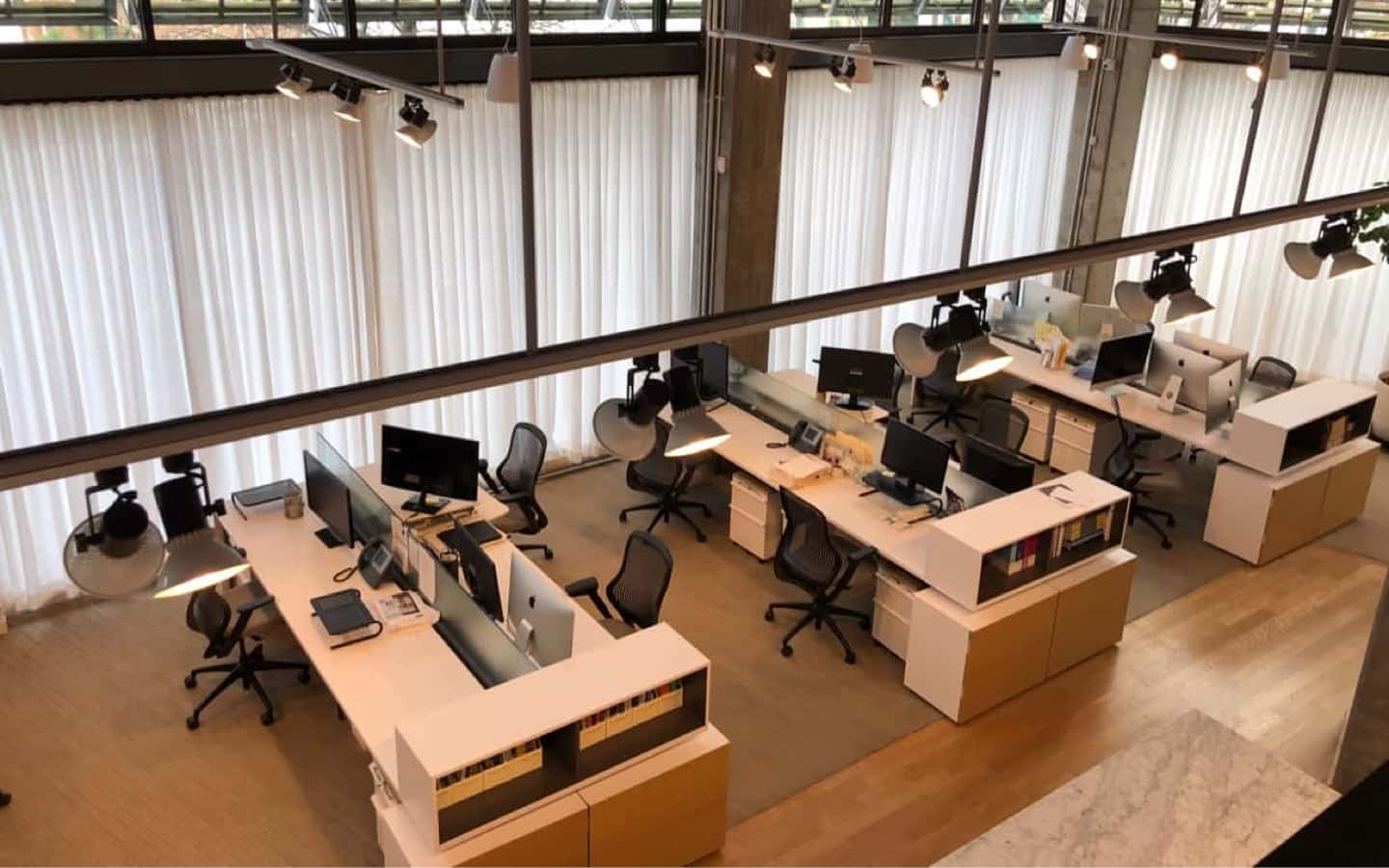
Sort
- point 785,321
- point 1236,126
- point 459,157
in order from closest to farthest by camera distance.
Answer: point 785,321 < point 459,157 < point 1236,126

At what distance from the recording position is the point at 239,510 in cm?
708

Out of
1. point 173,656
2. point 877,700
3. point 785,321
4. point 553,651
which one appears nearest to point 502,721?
point 553,651

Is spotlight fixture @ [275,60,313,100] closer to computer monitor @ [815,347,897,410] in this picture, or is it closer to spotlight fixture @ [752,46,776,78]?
spotlight fixture @ [752,46,776,78]

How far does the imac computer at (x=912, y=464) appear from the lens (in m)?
7.17

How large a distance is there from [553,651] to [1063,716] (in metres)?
3.09

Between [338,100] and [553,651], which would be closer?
[553,651]

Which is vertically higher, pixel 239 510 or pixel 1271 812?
pixel 1271 812

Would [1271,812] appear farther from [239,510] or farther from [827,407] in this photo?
[239,510]

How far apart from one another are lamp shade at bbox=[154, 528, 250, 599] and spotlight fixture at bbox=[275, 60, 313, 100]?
3.44m

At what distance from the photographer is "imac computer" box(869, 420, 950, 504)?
7168mm

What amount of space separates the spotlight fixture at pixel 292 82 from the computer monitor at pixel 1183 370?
648 centimetres

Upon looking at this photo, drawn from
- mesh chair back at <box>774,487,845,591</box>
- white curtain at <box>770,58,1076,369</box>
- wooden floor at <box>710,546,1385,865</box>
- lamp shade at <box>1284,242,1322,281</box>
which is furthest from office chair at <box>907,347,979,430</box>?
lamp shade at <box>1284,242,1322,281</box>

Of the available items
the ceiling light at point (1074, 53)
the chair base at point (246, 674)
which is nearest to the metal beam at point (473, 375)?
the chair base at point (246, 674)

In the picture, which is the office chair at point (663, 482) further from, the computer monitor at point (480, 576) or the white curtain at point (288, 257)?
the computer monitor at point (480, 576)
